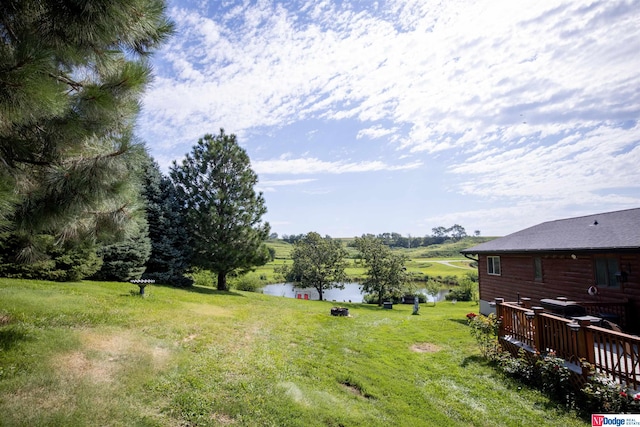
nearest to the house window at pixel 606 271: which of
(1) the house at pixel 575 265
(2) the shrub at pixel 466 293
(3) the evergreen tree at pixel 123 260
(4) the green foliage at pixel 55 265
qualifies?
(1) the house at pixel 575 265

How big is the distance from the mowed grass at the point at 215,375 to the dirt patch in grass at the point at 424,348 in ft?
0.10

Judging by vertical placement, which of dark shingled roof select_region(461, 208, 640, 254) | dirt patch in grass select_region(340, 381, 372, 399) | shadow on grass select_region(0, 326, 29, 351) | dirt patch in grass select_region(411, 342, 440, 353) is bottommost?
dirt patch in grass select_region(411, 342, 440, 353)

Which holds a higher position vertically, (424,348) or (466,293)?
(424,348)

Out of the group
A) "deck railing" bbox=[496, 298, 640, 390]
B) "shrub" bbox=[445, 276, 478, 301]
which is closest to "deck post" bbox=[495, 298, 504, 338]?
"deck railing" bbox=[496, 298, 640, 390]

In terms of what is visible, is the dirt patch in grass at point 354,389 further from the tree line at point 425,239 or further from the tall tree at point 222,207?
the tree line at point 425,239

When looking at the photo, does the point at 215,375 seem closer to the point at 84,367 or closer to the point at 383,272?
the point at 84,367

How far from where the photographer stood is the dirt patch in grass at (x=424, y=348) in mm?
9512

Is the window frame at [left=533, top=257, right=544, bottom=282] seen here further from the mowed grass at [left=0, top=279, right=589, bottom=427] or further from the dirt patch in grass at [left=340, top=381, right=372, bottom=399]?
the dirt patch in grass at [left=340, top=381, right=372, bottom=399]

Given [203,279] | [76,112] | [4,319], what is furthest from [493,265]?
[203,279]

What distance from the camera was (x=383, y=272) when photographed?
85.9ft

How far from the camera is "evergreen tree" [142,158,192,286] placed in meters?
18.1

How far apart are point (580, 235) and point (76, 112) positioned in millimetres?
14779

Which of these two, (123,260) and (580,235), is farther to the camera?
(123,260)

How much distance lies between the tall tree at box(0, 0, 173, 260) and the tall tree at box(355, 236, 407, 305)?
23.4m
